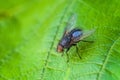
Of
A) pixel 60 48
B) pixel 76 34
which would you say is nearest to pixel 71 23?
pixel 76 34

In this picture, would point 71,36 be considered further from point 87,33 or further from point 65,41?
point 87,33

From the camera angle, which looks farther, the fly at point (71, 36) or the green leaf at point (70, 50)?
the fly at point (71, 36)

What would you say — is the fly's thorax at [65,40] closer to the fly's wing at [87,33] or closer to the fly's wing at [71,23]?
the fly's wing at [71,23]

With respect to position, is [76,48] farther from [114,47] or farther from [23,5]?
[23,5]

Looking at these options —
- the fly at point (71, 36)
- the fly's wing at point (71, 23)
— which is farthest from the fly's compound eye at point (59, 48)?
the fly's wing at point (71, 23)

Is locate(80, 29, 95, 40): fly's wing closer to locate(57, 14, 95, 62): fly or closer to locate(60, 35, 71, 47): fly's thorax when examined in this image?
locate(57, 14, 95, 62): fly

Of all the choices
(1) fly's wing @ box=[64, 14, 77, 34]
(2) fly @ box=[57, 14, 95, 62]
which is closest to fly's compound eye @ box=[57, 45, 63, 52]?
(2) fly @ box=[57, 14, 95, 62]
